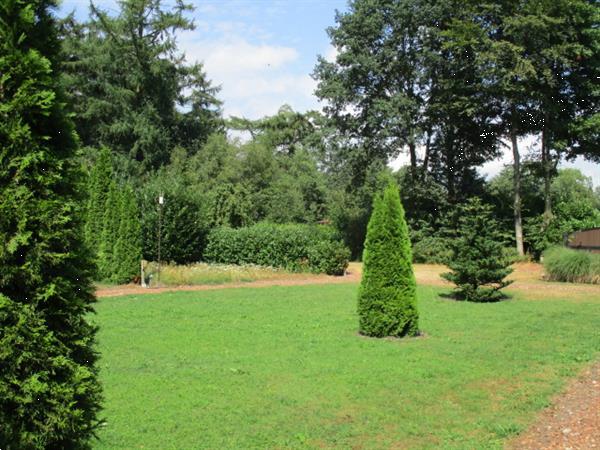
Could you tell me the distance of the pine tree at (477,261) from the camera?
14125 millimetres

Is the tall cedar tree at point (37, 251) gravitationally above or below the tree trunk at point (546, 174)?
below

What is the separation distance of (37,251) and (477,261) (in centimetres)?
1235

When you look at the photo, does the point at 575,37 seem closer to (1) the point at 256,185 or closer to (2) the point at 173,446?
(1) the point at 256,185

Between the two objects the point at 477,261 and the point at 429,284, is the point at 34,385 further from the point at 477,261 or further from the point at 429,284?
the point at 429,284

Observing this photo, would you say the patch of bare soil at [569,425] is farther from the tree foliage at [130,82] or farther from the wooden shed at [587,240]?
the tree foliage at [130,82]

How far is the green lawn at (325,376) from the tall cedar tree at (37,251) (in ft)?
4.01

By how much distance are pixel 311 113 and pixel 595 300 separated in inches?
1408

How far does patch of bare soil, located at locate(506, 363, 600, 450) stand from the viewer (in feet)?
16.1

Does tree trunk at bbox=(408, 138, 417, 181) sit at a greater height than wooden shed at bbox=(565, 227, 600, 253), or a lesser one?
greater

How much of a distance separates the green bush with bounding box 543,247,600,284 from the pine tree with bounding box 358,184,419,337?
1079 centimetres

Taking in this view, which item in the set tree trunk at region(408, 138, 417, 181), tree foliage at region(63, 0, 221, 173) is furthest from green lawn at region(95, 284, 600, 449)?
tree foliage at region(63, 0, 221, 173)

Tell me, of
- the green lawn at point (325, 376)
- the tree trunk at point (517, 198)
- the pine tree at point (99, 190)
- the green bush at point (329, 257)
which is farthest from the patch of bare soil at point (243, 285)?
the tree trunk at point (517, 198)

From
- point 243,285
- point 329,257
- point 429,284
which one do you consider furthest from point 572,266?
point 243,285

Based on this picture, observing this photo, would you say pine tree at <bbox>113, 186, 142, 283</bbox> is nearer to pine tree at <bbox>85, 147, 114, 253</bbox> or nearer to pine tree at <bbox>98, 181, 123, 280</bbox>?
pine tree at <bbox>98, 181, 123, 280</bbox>
